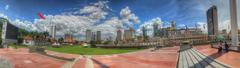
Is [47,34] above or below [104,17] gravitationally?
below

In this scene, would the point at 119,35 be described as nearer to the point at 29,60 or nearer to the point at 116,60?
the point at 116,60

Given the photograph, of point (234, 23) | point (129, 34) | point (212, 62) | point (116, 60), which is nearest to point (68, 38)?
point (116, 60)

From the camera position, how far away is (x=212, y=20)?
5.57 metres

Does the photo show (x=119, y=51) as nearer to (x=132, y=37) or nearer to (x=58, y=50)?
(x=132, y=37)

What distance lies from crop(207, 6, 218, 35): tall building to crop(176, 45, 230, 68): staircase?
2.74ft

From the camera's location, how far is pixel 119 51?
20.1 feet

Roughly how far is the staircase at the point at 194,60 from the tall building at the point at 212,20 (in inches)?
32.9

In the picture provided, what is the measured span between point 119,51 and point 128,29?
664mm

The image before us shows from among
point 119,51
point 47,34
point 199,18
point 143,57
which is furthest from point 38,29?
point 199,18

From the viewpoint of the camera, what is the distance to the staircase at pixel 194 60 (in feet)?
18.6

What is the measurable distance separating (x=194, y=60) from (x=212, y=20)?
131 cm

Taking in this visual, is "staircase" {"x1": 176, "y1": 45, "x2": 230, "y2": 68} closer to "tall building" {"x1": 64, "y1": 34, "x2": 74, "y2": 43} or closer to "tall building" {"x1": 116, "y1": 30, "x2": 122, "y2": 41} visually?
"tall building" {"x1": 116, "y1": 30, "x2": 122, "y2": 41}

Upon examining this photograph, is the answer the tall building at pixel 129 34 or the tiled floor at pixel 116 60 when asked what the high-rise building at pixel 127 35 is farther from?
the tiled floor at pixel 116 60

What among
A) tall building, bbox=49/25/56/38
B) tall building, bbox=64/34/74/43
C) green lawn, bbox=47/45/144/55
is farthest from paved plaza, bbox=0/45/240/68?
tall building, bbox=49/25/56/38
